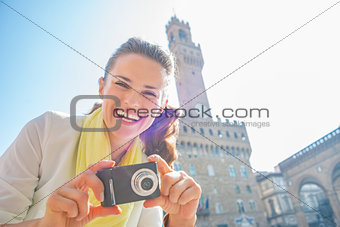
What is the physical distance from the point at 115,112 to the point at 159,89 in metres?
0.25

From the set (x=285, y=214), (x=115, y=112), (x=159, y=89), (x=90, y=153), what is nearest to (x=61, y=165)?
(x=90, y=153)

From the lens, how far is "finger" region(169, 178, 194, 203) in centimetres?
90

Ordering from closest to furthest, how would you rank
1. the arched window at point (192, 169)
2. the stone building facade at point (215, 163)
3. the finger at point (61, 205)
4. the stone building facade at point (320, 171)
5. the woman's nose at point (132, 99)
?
the finger at point (61, 205)
the woman's nose at point (132, 99)
the stone building facade at point (320, 171)
the stone building facade at point (215, 163)
the arched window at point (192, 169)

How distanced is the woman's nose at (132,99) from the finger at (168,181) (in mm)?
365

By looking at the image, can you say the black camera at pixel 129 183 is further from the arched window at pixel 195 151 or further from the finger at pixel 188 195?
the arched window at pixel 195 151

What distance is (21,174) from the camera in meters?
0.84

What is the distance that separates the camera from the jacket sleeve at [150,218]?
48.8 inches

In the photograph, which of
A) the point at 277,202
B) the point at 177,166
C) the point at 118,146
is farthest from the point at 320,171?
the point at 118,146

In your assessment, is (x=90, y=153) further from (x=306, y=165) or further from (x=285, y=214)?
(x=285, y=214)

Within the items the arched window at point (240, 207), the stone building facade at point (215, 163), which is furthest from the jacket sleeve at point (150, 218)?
the arched window at point (240, 207)

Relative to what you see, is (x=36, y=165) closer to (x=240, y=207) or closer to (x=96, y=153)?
(x=96, y=153)

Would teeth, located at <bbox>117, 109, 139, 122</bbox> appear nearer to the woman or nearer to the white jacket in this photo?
the woman

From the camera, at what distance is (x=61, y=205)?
71 cm

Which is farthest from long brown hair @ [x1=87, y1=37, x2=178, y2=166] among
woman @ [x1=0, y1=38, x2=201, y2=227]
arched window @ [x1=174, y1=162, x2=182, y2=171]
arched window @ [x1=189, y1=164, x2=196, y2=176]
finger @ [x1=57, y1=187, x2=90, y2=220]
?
arched window @ [x1=189, y1=164, x2=196, y2=176]
